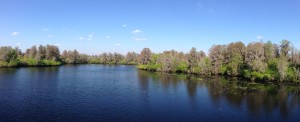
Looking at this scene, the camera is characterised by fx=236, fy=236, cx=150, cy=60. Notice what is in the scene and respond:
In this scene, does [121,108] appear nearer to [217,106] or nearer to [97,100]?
[97,100]

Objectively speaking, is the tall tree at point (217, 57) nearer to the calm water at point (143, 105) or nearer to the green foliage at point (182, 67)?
the green foliage at point (182, 67)

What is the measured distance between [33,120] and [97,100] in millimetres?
16652

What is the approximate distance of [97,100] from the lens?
52500mm

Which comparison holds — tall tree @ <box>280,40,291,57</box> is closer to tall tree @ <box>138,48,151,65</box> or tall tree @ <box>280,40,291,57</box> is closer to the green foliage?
the green foliage

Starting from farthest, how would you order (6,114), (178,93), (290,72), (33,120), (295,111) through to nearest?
(290,72) < (178,93) < (295,111) < (6,114) < (33,120)

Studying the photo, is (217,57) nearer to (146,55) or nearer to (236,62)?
(236,62)

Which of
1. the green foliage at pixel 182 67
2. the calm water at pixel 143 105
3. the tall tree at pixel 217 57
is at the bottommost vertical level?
the calm water at pixel 143 105

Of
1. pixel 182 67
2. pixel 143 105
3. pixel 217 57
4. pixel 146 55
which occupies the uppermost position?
pixel 146 55

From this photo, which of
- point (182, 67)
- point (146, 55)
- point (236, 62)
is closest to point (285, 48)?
point (236, 62)

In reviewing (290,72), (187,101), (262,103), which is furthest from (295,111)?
(290,72)

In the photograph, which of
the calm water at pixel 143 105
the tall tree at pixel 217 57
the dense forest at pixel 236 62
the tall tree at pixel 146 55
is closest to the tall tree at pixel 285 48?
the dense forest at pixel 236 62

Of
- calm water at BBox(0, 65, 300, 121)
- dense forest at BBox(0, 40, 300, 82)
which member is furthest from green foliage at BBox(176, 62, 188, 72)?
calm water at BBox(0, 65, 300, 121)

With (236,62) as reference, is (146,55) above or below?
above

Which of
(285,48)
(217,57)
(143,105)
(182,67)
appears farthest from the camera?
(182,67)
